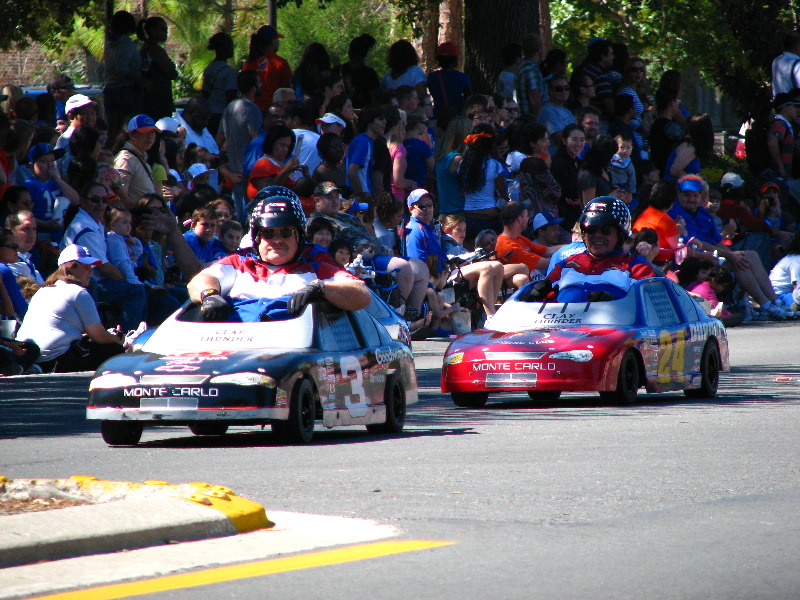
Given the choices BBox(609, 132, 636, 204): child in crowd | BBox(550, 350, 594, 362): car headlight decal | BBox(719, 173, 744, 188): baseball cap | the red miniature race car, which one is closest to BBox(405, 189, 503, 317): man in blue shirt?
BBox(609, 132, 636, 204): child in crowd

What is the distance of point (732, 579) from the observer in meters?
6.20

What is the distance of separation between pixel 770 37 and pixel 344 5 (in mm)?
21032

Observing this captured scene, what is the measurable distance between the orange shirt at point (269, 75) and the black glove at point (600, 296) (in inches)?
388

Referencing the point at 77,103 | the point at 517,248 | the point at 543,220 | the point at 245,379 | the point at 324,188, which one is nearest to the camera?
the point at 245,379

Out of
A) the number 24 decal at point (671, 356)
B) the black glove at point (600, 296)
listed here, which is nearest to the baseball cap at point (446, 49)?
the black glove at point (600, 296)

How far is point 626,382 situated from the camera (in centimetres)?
1405

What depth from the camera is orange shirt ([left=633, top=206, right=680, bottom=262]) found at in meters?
23.4

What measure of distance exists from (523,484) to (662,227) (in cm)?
1500

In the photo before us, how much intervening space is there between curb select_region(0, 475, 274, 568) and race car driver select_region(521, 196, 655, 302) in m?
7.95

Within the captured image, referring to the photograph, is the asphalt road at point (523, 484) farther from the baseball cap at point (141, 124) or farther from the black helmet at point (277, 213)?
the baseball cap at point (141, 124)

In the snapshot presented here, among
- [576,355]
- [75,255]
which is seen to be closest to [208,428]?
[576,355]

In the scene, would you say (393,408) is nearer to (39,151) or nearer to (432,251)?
(39,151)

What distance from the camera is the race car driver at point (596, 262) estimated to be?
15.0 metres

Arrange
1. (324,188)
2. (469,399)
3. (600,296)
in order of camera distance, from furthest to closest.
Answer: (324,188) < (600,296) < (469,399)
